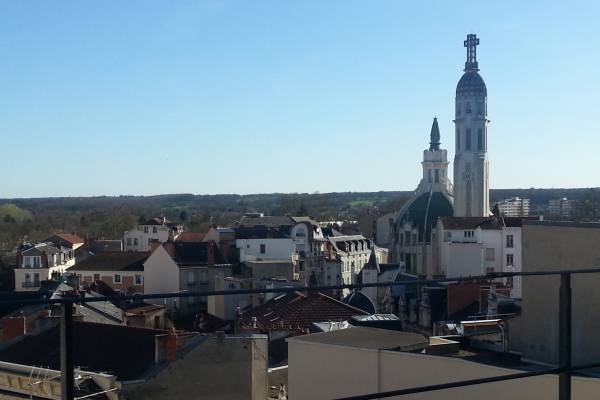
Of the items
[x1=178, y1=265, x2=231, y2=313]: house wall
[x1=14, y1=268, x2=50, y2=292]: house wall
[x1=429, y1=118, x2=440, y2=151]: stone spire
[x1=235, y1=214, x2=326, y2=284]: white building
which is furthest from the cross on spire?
[x1=14, y1=268, x2=50, y2=292]: house wall

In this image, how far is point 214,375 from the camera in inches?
490

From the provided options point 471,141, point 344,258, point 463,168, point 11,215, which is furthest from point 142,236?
point 11,215

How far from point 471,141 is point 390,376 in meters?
55.4

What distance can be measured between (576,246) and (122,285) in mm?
31678

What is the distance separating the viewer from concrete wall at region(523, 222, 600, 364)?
8000 millimetres

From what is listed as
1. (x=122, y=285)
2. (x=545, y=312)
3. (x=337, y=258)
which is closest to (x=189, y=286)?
(x=122, y=285)

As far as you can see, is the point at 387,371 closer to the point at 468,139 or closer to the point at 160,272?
the point at 160,272

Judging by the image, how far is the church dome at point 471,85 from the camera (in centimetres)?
6344

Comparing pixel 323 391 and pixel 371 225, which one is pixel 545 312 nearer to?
pixel 323 391

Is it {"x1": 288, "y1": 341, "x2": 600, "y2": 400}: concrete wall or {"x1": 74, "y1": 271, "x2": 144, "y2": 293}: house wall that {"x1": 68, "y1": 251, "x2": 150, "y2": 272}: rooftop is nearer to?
{"x1": 74, "y1": 271, "x2": 144, "y2": 293}: house wall

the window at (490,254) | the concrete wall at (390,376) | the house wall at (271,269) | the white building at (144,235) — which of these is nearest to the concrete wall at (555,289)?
the concrete wall at (390,376)

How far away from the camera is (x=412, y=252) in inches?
2149

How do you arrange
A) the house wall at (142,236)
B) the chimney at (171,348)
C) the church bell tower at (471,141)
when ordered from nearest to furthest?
the chimney at (171,348) → the house wall at (142,236) → the church bell tower at (471,141)

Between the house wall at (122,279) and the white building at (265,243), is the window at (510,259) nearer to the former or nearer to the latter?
the white building at (265,243)
